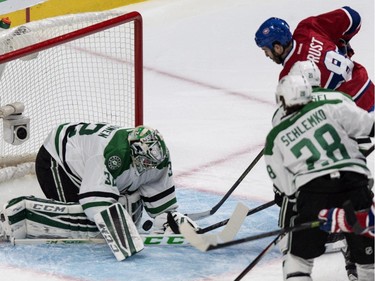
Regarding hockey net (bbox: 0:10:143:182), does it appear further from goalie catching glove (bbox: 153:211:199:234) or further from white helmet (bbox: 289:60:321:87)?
white helmet (bbox: 289:60:321:87)

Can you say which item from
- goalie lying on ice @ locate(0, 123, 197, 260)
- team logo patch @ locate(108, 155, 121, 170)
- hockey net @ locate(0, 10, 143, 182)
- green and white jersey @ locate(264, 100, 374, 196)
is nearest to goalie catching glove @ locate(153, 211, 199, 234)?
goalie lying on ice @ locate(0, 123, 197, 260)

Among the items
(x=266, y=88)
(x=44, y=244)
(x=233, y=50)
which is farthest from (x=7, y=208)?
(x=233, y=50)

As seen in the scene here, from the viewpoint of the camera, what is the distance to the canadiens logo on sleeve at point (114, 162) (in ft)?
15.3

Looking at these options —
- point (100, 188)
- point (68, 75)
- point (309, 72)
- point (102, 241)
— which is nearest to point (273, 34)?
point (309, 72)

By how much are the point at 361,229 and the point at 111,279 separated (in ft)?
3.54

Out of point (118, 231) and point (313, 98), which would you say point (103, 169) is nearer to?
point (118, 231)

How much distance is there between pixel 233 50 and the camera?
738cm

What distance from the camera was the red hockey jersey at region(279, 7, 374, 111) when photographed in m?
4.73

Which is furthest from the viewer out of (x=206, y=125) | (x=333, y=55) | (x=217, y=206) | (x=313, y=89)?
(x=206, y=125)

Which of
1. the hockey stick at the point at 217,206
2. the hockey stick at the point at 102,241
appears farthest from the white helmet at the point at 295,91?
the hockey stick at the point at 217,206

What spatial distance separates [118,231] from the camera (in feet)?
15.1

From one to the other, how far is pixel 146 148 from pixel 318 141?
3.01ft

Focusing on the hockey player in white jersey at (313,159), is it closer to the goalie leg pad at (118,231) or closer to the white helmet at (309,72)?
the white helmet at (309,72)

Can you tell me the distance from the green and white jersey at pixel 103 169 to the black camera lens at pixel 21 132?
0.26 metres
